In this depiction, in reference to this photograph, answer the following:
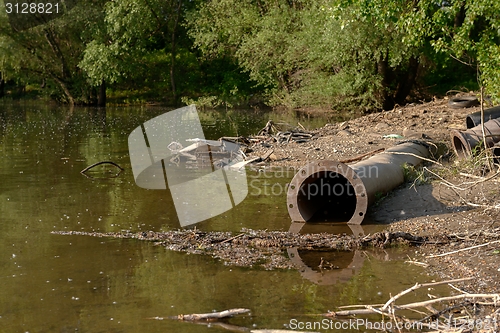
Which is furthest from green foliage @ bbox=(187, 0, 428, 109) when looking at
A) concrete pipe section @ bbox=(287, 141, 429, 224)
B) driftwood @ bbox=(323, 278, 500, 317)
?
driftwood @ bbox=(323, 278, 500, 317)

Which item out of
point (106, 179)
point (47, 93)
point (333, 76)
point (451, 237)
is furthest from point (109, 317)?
point (47, 93)

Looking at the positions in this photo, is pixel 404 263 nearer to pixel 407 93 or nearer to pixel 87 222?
pixel 87 222

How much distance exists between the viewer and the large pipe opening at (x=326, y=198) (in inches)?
371

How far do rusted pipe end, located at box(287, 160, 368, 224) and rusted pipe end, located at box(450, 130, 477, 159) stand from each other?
2397 mm

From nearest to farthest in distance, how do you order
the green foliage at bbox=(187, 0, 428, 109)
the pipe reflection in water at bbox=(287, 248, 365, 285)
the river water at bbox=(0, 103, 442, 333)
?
the river water at bbox=(0, 103, 442, 333) < the pipe reflection in water at bbox=(287, 248, 365, 285) < the green foliage at bbox=(187, 0, 428, 109)

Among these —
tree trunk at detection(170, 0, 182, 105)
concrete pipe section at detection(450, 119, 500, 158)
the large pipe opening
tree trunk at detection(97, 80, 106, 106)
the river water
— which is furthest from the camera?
tree trunk at detection(170, 0, 182, 105)

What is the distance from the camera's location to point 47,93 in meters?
38.8

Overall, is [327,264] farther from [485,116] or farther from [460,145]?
[485,116]

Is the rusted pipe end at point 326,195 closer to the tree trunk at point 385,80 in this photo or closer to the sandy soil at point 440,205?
the sandy soil at point 440,205

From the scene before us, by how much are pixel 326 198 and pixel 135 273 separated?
168 inches

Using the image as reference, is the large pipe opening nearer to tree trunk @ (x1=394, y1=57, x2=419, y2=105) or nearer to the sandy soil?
the sandy soil

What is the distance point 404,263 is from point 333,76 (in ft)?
65.9

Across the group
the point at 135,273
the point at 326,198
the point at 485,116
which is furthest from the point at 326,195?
the point at 485,116

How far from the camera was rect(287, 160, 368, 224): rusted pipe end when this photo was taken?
8.73 meters
